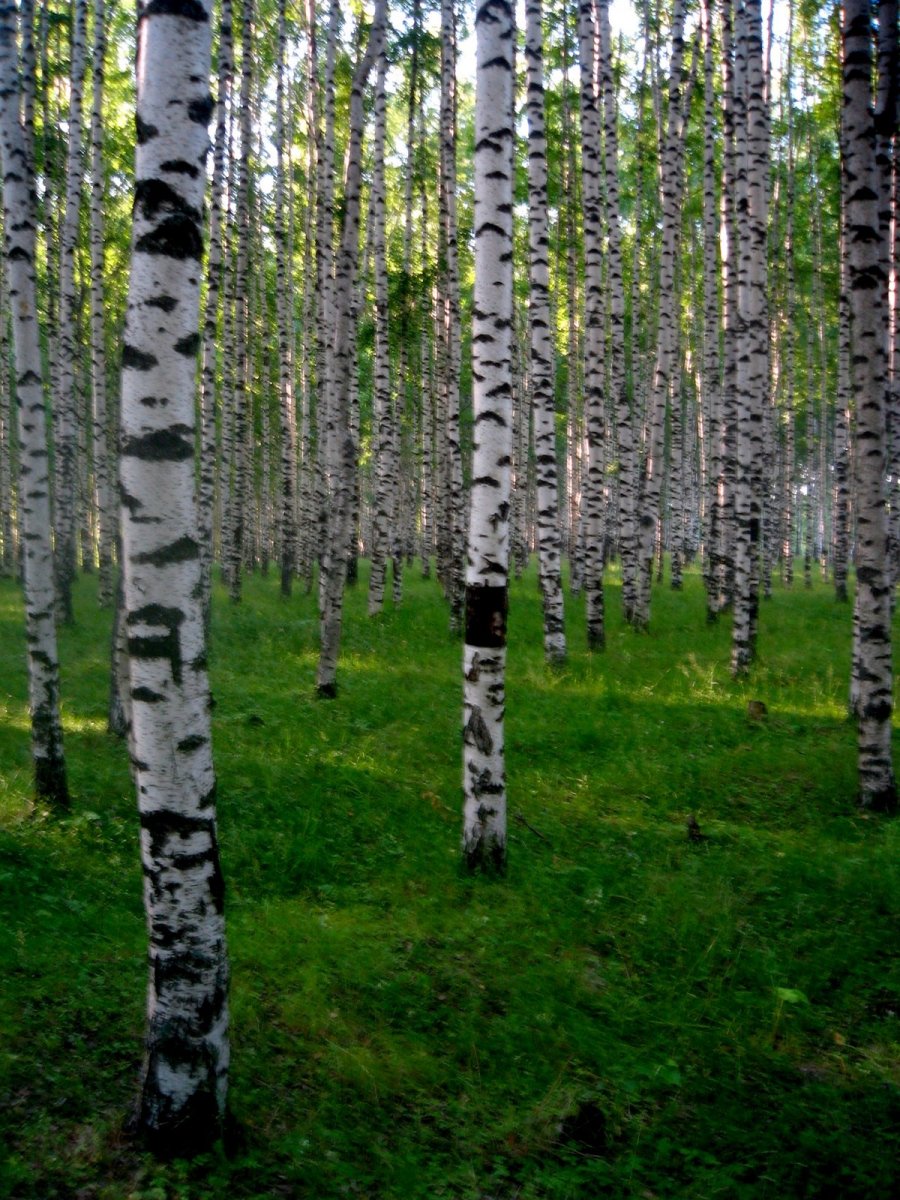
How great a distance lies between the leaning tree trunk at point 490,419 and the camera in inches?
267

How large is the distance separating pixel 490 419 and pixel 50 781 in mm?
4685

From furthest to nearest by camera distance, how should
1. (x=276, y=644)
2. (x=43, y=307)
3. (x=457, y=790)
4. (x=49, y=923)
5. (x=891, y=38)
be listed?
(x=43, y=307) → (x=276, y=644) → (x=457, y=790) → (x=891, y=38) → (x=49, y=923)

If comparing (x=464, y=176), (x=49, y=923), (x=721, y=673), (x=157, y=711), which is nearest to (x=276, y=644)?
(x=721, y=673)

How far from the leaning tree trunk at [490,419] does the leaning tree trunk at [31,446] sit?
3504 mm

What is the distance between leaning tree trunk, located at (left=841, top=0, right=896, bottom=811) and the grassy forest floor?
0.75 m

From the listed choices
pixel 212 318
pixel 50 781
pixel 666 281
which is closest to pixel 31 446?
pixel 50 781

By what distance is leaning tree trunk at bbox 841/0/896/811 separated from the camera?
25.0 feet

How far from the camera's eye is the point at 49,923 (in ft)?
19.0

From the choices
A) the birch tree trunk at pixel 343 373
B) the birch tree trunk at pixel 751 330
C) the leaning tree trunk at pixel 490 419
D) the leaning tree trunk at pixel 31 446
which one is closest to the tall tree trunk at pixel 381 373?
the birch tree trunk at pixel 343 373

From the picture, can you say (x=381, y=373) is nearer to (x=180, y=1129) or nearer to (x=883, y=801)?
(x=883, y=801)

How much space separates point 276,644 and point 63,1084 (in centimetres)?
1135

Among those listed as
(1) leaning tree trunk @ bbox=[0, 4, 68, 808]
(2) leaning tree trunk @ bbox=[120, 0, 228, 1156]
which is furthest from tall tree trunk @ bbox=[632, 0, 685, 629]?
(2) leaning tree trunk @ bbox=[120, 0, 228, 1156]

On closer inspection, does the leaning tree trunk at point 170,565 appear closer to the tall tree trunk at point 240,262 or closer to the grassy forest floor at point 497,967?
the grassy forest floor at point 497,967

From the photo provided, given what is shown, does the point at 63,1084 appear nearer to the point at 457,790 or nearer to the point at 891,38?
the point at 457,790
